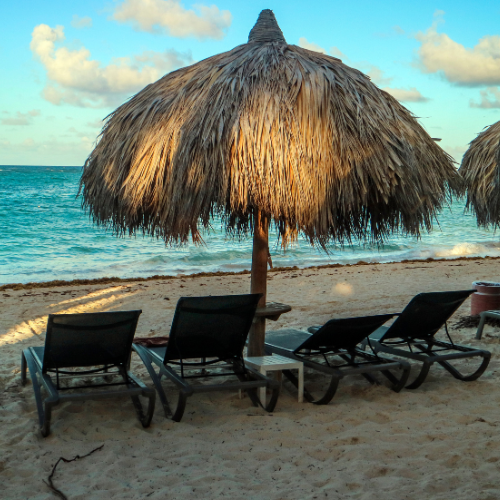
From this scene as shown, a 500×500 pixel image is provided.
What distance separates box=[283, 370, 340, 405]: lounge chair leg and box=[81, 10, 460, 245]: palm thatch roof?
92 cm

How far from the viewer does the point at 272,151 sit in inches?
121

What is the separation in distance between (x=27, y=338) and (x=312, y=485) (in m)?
4.41

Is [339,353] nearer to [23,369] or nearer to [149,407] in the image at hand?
[149,407]

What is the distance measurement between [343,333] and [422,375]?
68 cm

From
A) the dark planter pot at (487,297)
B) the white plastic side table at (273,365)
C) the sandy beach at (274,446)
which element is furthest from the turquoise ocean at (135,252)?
the sandy beach at (274,446)

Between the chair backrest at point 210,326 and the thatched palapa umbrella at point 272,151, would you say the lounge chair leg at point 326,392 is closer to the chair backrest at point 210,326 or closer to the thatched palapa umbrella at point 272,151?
the chair backrest at point 210,326

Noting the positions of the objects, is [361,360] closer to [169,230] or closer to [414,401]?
[414,401]

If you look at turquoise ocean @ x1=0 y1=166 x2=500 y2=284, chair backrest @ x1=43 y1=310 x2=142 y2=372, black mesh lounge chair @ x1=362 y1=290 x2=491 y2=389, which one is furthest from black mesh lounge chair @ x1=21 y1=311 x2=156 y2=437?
turquoise ocean @ x1=0 y1=166 x2=500 y2=284

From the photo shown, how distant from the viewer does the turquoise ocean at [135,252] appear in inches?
548

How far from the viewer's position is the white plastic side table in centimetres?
338

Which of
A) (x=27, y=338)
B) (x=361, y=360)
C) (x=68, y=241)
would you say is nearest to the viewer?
(x=361, y=360)

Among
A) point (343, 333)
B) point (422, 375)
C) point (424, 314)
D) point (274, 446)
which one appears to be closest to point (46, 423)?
point (274, 446)

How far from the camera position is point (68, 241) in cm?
1930

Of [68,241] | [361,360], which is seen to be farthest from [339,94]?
[68,241]
